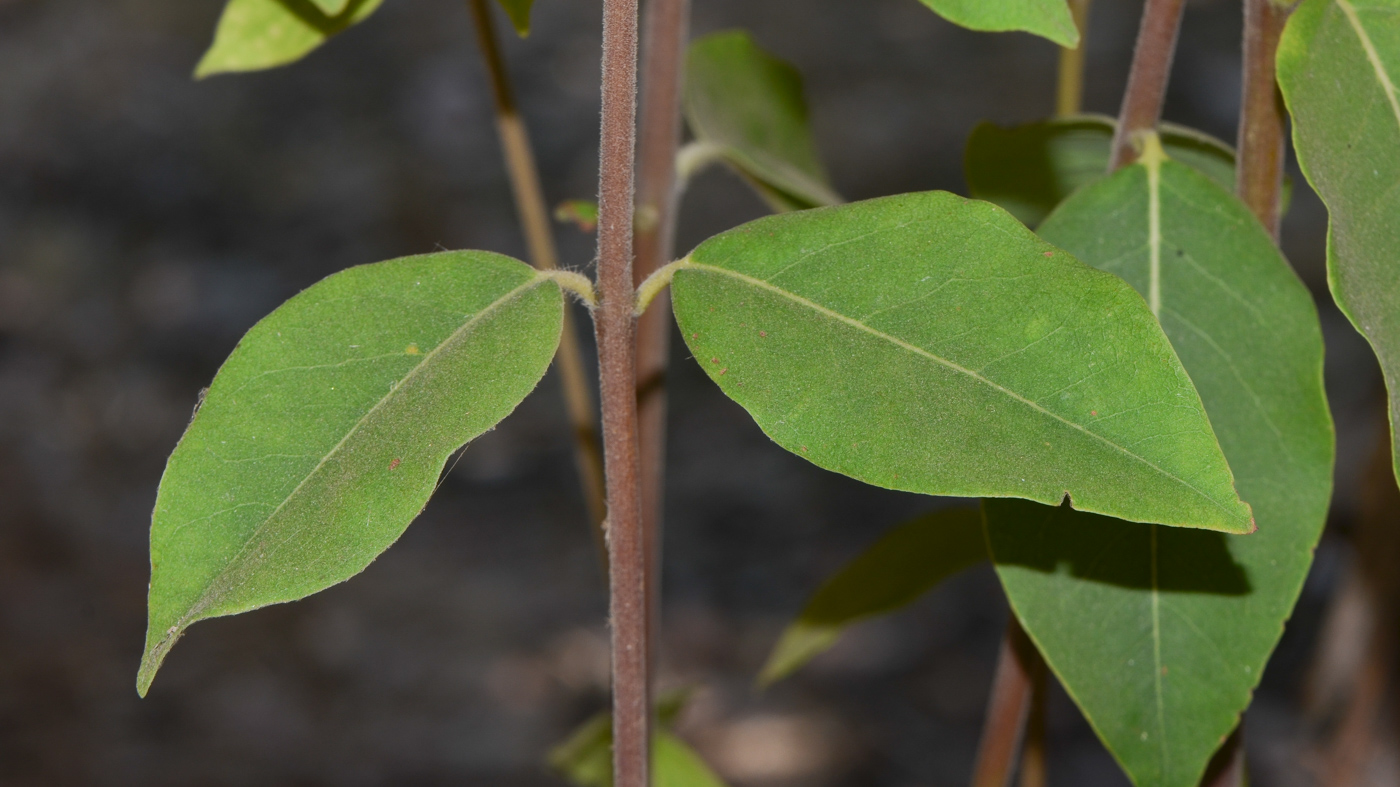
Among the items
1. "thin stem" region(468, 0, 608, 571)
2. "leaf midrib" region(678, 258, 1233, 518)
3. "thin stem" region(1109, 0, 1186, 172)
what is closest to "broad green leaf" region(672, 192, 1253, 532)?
"leaf midrib" region(678, 258, 1233, 518)

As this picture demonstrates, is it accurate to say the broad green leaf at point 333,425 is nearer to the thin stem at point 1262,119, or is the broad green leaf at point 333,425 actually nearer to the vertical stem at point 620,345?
the vertical stem at point 620,345

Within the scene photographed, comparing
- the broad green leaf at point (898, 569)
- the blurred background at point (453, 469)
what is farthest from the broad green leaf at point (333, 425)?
the blurred background at point (453, 469)

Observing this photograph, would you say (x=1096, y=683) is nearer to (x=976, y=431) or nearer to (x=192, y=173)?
(x=976, y=431)

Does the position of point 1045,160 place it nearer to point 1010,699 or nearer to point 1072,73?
point 1072,73

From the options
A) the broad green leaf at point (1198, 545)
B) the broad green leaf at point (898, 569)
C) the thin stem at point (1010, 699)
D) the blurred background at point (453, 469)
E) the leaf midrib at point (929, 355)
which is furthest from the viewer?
the blurred background at point (453, 469)

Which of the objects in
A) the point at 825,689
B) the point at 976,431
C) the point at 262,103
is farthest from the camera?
the point at 262,103

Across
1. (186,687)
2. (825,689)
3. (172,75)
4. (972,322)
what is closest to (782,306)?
(972,322)
